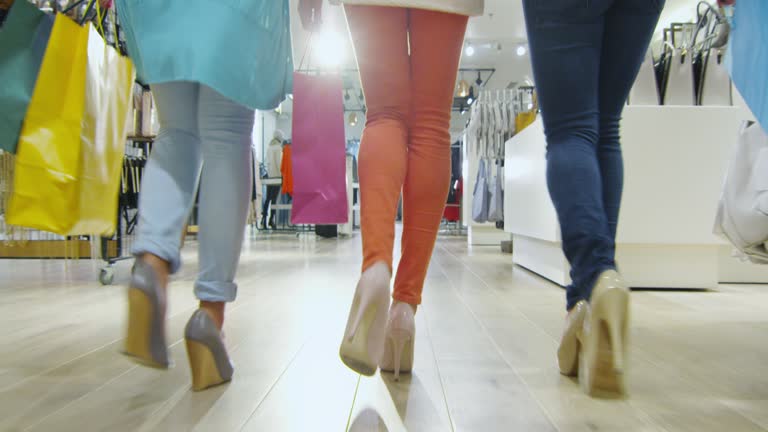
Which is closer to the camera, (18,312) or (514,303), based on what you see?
(18,312)

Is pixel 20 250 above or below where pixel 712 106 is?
below

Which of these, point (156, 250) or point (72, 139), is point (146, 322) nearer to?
point (156, 250)

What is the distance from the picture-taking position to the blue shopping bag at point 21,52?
3.07 feet

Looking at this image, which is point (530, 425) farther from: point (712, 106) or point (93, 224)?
point (712, 106)

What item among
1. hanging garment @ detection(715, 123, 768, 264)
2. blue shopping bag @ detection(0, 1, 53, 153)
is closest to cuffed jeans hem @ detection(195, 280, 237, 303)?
blue shopping bag @ detection(0, 1, 53, 153)

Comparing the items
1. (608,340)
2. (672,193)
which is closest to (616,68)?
(608,340)

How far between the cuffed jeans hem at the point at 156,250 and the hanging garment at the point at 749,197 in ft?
3.49

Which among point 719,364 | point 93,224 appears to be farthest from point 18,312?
point 719,364

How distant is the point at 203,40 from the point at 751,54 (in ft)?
2.82

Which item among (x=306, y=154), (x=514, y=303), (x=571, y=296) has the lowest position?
(x=514, y=303)

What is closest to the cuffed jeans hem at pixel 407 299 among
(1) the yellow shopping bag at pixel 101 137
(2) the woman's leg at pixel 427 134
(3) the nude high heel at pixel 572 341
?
(2) the woman's leg at pixel 427 134

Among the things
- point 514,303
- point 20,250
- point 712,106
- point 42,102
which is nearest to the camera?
point 42,102

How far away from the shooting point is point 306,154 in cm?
90

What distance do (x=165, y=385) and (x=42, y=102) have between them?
1.97ft
